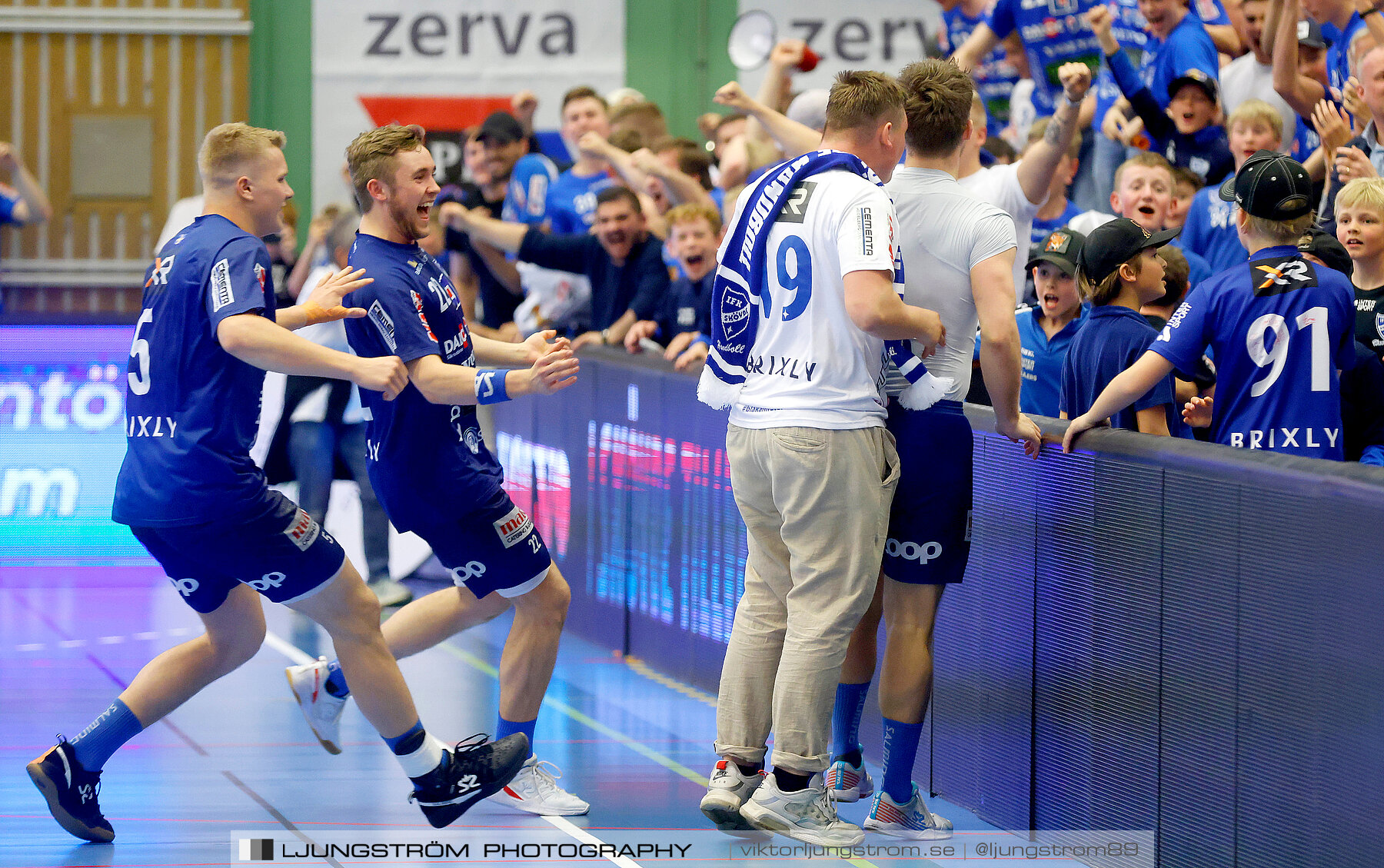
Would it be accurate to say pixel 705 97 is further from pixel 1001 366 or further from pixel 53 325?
pixel 1001 366

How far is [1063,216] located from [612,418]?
100 inches

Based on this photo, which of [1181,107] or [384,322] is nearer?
[384,322]

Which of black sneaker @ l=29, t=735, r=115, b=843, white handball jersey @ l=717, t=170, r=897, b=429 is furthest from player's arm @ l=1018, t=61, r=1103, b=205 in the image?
black sneaker @ l=29, t=735, r=115, b=843

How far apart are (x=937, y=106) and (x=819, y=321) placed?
782 millimetres

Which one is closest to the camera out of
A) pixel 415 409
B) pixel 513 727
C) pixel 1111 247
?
pixel 1111 247

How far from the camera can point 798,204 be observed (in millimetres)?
4914

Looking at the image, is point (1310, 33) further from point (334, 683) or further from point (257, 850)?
point (257, 850)

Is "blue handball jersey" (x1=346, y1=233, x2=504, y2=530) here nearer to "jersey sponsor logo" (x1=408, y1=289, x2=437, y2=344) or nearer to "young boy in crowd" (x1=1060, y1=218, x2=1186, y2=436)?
"jersey sponsor logo" (x1=408, y1=289, x2=437, y2=344)

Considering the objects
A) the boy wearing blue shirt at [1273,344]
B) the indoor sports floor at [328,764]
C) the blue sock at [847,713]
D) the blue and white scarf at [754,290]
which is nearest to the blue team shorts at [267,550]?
the indoor sports floor at [328,764]

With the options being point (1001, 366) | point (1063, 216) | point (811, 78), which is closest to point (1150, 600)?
point (1001, 366)

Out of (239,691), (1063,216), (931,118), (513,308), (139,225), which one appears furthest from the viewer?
(139,225)

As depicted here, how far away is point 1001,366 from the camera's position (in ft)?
15.9

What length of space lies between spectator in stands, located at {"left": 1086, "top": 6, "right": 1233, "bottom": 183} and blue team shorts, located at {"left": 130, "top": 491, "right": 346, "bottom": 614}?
4.86 meters

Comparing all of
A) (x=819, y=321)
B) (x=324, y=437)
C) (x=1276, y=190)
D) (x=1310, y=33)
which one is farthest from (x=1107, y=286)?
(x=324, y=437)
